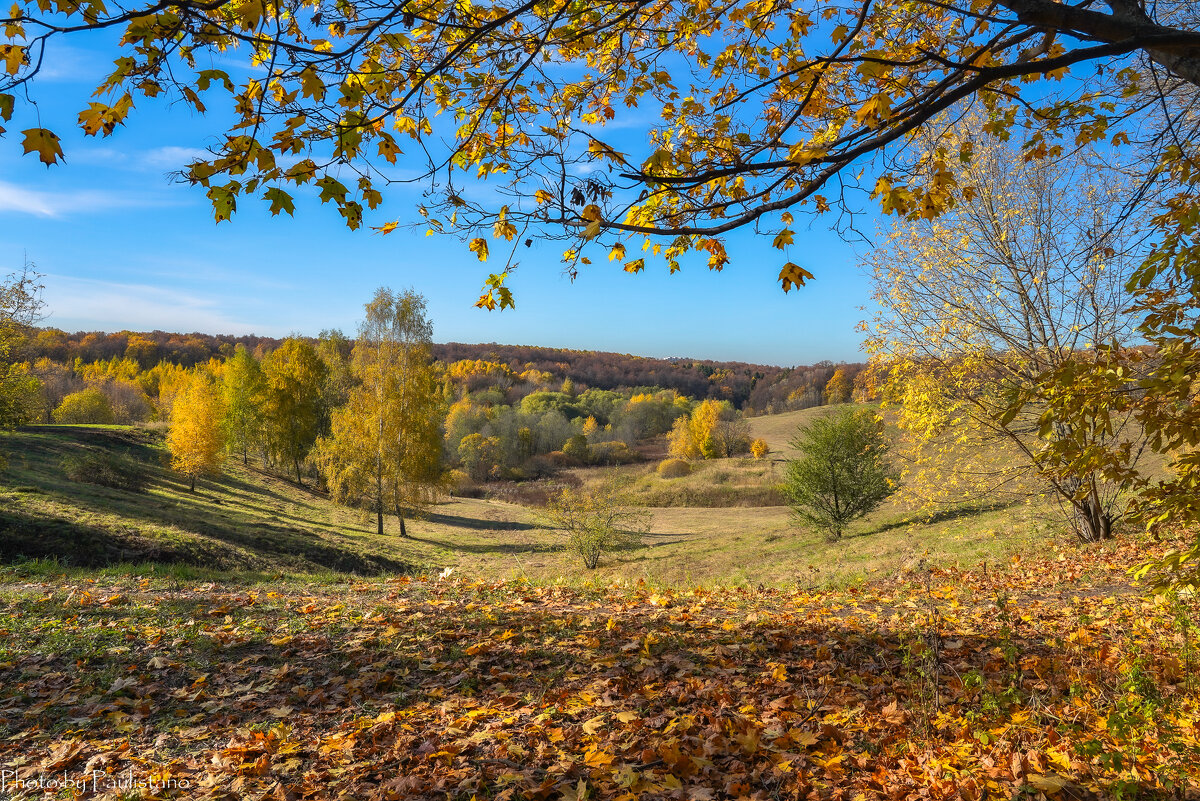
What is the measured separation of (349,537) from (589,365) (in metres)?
115

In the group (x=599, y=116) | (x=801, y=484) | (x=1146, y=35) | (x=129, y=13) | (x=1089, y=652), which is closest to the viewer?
(x=129, y=13)

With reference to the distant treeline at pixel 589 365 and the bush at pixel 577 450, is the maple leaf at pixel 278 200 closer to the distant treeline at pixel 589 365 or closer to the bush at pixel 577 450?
the bush at pixel 577 450

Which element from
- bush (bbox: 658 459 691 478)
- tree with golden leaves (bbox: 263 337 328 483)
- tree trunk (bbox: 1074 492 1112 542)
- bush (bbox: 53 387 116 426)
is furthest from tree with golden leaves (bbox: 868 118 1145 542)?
bush (bbox: 53 387 116 426)

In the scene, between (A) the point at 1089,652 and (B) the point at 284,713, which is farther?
(A) the point at 1089,652

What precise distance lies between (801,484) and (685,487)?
78.1 feet

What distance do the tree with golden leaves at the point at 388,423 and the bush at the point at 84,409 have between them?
1473 inches

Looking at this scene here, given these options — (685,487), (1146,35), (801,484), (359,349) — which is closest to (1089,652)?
(1146,35)

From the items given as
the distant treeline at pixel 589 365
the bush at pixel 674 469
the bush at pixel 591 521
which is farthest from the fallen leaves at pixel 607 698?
the distant treeline at pixel 589 365

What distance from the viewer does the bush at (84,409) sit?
4922 centimetres

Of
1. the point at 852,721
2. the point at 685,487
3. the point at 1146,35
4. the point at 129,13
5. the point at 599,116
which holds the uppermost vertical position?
the point at 599,116

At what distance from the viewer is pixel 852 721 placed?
319 cm

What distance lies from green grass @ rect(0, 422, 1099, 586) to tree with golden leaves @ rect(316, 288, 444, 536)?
2127 mm

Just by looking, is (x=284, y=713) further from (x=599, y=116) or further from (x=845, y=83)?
(x=845, y=83)

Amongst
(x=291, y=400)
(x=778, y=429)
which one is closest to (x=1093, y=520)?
(x=291, y=400)
